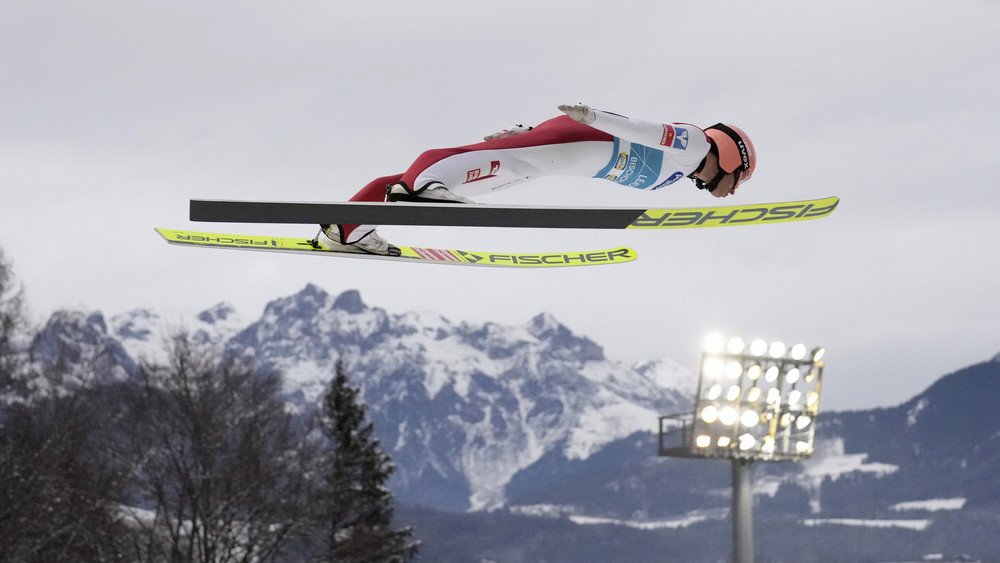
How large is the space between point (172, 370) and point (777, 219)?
75.4ft

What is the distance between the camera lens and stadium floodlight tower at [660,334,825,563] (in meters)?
19.0

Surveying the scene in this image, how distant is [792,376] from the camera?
19.5m

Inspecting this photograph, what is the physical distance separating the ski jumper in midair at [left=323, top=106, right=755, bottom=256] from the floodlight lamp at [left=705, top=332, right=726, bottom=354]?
44.8ft

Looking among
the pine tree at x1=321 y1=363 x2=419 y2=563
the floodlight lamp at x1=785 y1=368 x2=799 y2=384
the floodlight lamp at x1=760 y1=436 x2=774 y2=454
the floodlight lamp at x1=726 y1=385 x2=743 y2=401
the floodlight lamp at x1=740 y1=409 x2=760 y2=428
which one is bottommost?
the pine tree at x1=321 y1=363 x2=419 y2=563

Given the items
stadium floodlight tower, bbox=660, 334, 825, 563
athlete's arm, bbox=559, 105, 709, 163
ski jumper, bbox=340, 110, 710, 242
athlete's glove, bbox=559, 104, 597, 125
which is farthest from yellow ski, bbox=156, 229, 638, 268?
stadium floodlight tower, bbox=660, 334, 825, 563

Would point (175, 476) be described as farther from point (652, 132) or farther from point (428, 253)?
point (652, 132)

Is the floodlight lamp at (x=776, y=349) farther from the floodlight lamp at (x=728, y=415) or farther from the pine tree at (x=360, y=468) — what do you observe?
the pine tree at (x=360, y=468)

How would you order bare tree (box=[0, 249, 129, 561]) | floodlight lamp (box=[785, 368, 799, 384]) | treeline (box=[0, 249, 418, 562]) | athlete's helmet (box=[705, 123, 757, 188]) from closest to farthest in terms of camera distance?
athlete's helmet (box=[705, 123, 757, 188]) < floodlight lamp (box=[785, 368, 799, 384]) < bare tree (box=[0, 249, 129, 561]) < treeline (box=[0, 249, 418, 562])

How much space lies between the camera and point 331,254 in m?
6.51

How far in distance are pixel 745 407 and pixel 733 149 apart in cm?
1366

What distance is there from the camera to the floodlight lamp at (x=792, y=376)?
19.5 meters

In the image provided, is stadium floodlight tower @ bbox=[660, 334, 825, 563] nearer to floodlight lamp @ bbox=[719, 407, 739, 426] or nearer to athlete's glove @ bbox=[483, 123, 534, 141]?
floodlight lamp @ bbox=[719, 407, 739, 426]

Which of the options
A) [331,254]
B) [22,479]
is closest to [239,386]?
[22,479]

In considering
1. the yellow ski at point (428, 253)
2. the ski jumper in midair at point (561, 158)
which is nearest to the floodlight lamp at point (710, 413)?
the yellow ski at point (428, 253)
